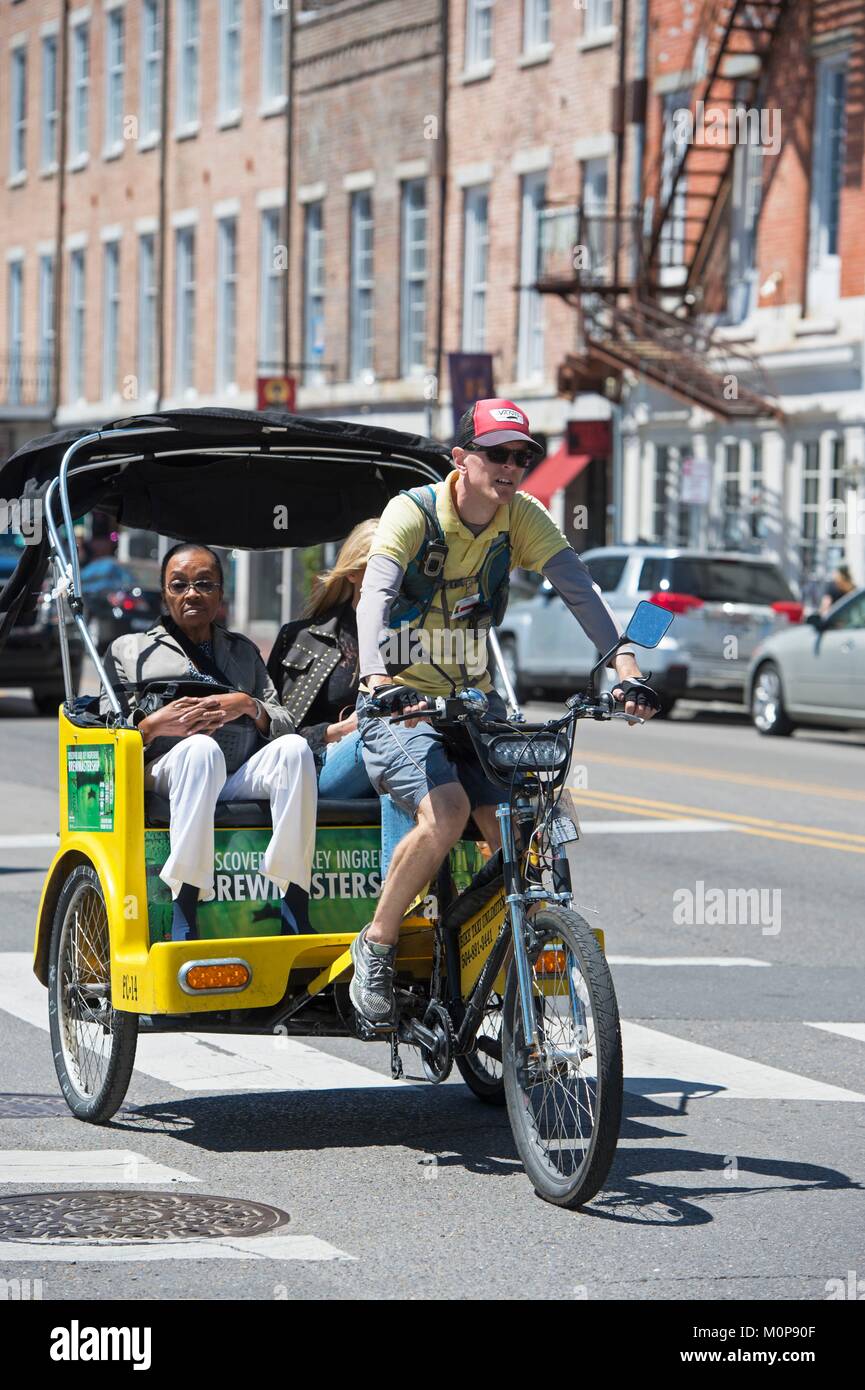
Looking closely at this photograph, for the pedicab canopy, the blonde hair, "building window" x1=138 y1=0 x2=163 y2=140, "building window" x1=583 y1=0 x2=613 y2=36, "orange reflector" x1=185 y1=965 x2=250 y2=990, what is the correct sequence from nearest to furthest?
"orange reflector" x1=185 y1=965 x2=250 y2=990 < the pedicab canopy < the blonde hair < "building window" x1=583 y1=0 x2=613 y2=36 < "building window" x1=138 y1=0 x2=163 y2=140

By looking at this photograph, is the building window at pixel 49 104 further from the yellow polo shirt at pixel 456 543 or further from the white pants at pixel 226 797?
the yellow polo shirt at pixel 456 543

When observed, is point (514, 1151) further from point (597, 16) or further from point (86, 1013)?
point (597, 16)

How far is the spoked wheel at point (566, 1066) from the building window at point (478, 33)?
31295mm

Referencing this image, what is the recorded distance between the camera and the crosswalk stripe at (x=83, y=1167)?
6.33m

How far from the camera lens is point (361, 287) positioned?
3941 centimetres

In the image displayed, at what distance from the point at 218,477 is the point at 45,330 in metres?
45.2

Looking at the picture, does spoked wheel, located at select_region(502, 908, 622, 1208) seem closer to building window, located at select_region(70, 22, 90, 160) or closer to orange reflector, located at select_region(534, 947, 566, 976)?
orange reflector, located at select_region(534, 947, 566, 976)

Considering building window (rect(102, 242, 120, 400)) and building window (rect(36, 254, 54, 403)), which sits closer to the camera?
building window (rect(102, 242, 120, 400))

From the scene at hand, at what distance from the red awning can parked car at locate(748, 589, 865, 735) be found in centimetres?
1005

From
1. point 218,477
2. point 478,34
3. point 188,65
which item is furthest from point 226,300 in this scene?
point 218,477

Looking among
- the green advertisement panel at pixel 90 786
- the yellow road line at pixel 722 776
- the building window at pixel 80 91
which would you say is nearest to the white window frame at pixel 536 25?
the yellow road line at pixel 722 776

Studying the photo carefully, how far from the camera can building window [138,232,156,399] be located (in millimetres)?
46906

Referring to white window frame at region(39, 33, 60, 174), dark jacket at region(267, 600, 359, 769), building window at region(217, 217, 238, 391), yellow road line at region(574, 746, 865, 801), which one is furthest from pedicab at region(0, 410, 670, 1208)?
white window frame at region(39, 33, 60, 174)
